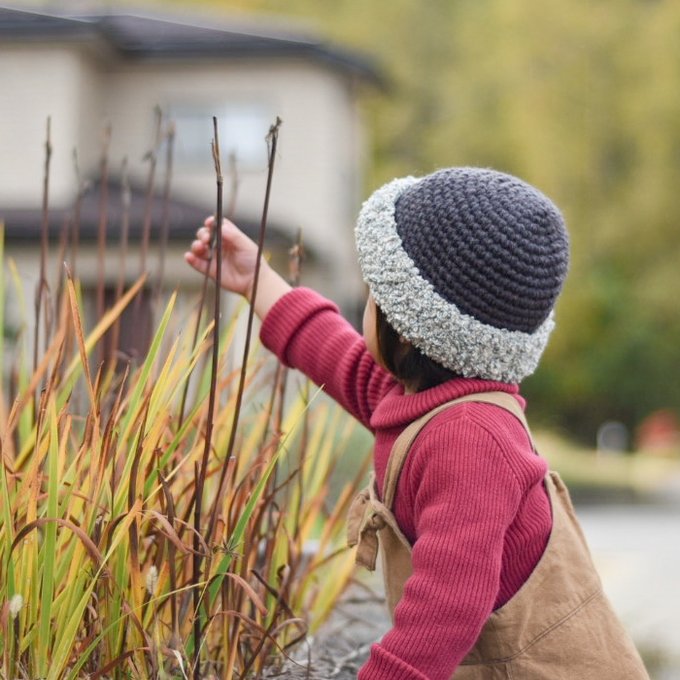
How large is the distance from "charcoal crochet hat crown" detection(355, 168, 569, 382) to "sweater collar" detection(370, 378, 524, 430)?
0.02 metres

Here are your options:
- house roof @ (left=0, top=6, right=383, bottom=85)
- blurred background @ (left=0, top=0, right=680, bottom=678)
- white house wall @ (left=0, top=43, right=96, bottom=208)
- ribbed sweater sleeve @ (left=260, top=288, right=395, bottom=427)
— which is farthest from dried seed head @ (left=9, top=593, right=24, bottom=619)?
house roof @ (left=0, top=6, right=383, bottom=85)

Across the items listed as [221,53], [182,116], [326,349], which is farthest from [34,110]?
[326,349]

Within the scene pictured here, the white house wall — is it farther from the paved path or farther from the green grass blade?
the green grass blade

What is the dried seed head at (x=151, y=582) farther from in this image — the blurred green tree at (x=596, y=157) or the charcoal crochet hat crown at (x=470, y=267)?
the blurred green tree at (x=596, y=157)

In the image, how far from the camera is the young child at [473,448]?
1643mm

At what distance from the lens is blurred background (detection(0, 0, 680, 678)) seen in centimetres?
1473

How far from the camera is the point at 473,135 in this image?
2411cm

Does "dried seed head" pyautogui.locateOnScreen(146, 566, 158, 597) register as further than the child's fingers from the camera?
No

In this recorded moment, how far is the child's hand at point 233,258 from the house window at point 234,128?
13562 mm

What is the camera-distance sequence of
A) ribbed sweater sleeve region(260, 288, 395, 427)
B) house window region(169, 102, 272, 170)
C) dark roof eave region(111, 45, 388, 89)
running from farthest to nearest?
house window region(169, 102, 272, 170) < dark roof eave region(111, 45, 388, 89) < ribbed sweater sleeve region(260, 288, 395, 427)

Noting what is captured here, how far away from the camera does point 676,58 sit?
64.1 ft

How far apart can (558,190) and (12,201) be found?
990 cm

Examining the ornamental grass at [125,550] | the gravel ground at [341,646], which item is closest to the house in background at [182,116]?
the gravel ground at [341,646]

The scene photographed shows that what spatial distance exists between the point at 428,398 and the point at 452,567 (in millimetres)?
297
